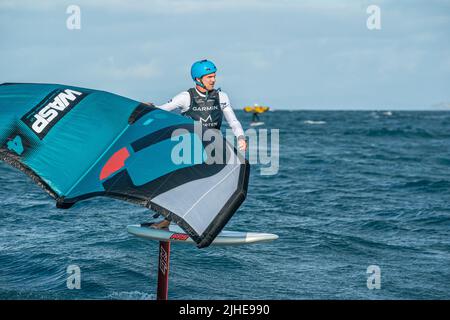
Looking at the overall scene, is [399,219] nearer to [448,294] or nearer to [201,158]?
[448,294]

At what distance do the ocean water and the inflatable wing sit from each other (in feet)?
10.6

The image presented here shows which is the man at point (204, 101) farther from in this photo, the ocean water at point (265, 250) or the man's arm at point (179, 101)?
the ocean water at point (265, 250)

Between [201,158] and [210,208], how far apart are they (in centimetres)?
70

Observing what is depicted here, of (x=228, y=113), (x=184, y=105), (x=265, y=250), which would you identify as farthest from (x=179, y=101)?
(x=265, y=250)

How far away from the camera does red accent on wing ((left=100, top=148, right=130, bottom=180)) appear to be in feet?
23.0

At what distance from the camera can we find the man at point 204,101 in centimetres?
789

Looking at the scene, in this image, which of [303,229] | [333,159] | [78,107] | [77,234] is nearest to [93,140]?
[78,107]

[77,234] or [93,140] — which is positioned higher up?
[93,140]

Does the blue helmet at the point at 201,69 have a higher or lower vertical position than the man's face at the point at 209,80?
higher

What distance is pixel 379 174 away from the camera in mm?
25938

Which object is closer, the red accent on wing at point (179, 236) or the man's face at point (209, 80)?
the red accent on wing at point (179, 236)

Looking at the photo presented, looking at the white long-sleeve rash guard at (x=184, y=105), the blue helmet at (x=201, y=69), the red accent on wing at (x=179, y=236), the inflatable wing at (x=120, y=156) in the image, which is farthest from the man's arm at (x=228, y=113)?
the red accent on wing at (x=179, y=236)
